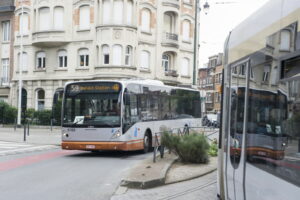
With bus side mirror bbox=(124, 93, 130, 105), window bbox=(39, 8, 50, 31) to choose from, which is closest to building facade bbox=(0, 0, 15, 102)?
window bbox=(39, 8, 50, 31)

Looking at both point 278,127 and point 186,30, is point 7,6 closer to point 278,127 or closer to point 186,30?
point 186,30

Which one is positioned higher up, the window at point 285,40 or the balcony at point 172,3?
the balcony at point 172,3

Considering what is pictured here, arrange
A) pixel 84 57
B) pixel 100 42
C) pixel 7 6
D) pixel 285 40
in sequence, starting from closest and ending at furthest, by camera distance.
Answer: pixel 285 40, pixel 100 42, pixel 84 57, pixel 7 6

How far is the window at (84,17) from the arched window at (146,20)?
15.2 feet

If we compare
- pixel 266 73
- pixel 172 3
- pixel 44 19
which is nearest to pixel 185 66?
pixel 172 3

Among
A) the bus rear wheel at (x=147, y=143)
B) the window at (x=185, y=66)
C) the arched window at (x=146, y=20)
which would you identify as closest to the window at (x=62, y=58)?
the arched window at (x=146, y=20)

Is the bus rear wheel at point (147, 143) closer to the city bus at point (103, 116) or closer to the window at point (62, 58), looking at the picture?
the city bus at point (103, 116)

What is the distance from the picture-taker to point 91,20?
35.9 m

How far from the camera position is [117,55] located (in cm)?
3453

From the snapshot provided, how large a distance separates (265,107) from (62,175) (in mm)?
7583

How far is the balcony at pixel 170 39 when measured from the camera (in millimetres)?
37844

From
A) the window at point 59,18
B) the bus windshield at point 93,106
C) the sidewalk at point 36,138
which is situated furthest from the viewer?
the window at point 59,18

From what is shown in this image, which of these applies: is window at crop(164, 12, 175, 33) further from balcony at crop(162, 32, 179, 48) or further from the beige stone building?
balcony at crop(162, 32, 179, 48)

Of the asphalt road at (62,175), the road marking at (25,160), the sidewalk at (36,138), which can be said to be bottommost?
the sidewalk at (36,138)
